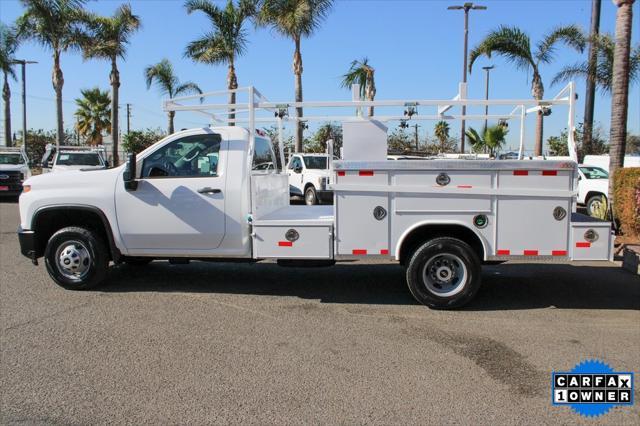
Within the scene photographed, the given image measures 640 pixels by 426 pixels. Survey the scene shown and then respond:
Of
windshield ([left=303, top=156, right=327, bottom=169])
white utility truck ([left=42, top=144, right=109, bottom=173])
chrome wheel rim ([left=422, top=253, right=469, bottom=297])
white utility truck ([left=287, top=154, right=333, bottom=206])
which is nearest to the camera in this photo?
chrome wheel rim ([left=422, top=253, right=469, bottom=297])

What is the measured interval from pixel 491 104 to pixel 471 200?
4.71 ft

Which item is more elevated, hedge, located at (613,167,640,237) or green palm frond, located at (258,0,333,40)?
green palm frond, located at (258,0,333,40)

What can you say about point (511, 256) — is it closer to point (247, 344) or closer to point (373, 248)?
point (373, 248)

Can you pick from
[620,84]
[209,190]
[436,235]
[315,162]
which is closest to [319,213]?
[209,190]

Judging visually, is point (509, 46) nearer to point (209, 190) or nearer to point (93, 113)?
point (209, 190)

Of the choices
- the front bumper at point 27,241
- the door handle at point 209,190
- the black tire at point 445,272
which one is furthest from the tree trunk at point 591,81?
the front bumper at point 27,241

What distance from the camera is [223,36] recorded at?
909 inches

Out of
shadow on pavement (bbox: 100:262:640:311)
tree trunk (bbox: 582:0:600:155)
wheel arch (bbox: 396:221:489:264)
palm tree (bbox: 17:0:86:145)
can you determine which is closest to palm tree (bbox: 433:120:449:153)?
tree trunk (bbox: 582:0:600:155)

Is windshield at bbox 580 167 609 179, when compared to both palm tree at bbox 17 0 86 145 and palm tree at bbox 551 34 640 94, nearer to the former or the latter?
palm tree at bbox 551 34 640 94

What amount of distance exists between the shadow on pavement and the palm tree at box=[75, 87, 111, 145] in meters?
38.8

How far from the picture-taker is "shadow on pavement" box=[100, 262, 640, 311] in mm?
6527

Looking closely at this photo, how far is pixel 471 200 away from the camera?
580 cm

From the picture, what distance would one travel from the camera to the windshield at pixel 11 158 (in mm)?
19791

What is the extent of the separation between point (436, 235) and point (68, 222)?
4.75 meters
